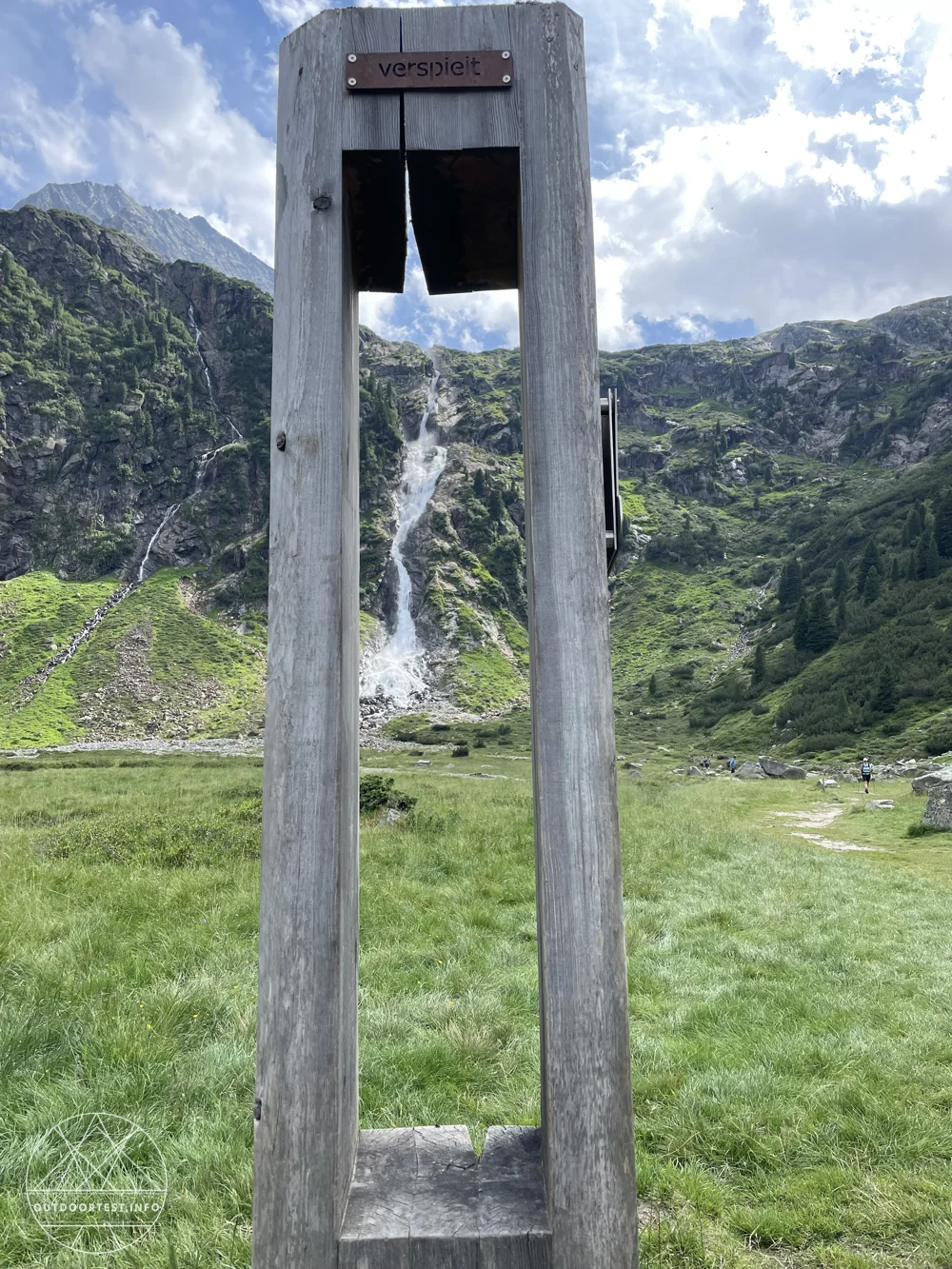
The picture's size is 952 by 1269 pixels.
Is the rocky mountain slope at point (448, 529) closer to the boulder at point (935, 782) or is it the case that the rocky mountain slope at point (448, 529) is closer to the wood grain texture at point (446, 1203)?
the boulder at point (935, 782)

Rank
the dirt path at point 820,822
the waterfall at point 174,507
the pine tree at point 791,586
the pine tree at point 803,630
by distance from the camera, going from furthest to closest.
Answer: the waterfall at point 174,507 → the pine tree at point 791,586 → the pine tree at point 803,630 → the dirt path at point 820,822

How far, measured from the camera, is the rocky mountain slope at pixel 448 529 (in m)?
66.1

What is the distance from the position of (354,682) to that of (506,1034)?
9.39 ft

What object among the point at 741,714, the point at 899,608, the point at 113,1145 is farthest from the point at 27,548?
the point at 113,1145

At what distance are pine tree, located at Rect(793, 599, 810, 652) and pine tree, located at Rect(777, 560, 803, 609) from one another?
22.0 metres

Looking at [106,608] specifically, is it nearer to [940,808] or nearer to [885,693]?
[885,693]

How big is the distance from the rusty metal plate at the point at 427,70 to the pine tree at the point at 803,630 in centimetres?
7206

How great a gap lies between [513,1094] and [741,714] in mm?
62601

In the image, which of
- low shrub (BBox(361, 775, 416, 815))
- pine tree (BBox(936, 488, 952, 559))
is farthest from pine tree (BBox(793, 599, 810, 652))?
low shrub (BBox(361, 775, 416, 815))

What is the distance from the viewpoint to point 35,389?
120 metres

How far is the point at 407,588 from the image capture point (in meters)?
117

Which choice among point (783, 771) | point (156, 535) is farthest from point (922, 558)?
point (156, 535)

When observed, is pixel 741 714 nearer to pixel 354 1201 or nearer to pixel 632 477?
pixel 354 1201

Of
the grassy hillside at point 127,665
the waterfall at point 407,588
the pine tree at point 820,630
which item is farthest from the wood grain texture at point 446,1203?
the waterfall at point 407,588
